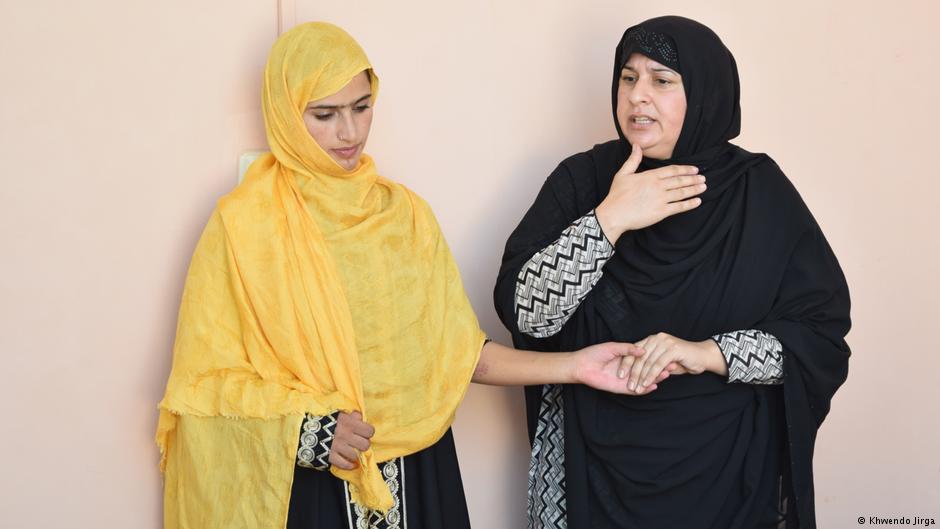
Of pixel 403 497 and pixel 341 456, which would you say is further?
pixel 403 497

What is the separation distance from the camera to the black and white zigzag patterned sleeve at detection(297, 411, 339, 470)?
6.51ft

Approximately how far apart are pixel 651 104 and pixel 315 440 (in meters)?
0.91

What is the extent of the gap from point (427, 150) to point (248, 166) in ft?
1.62

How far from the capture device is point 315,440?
6.51 ft

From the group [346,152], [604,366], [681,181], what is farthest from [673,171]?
[346,152]

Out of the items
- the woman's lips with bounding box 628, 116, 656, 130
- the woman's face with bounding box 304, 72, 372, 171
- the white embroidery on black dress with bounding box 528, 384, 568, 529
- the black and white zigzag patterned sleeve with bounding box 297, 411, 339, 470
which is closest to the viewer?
the black and white zigzag patterned sleeve with bounding box 297, 411, 339, 470

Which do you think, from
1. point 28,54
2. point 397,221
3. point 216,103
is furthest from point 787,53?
point 28,54

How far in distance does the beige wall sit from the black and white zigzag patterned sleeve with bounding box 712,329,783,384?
2.53ft

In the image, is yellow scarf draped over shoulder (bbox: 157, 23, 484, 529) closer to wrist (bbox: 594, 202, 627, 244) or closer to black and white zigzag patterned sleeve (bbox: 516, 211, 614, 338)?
black and white zigzag patterned sleeve (bbox: 516, 211, 614, 338)

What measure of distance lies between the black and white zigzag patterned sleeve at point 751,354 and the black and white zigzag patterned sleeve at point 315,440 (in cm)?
76

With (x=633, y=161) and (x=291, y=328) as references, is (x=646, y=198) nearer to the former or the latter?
(x=633, y=161)

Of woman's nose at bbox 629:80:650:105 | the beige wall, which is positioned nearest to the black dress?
the beige wall

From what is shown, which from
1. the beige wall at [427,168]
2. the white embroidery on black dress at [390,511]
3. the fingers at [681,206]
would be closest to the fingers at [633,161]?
the fingers at [681,206]

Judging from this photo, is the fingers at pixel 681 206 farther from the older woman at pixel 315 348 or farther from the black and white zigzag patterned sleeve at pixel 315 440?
the black and white zigzag patterned sleeve at pixel 315 440
